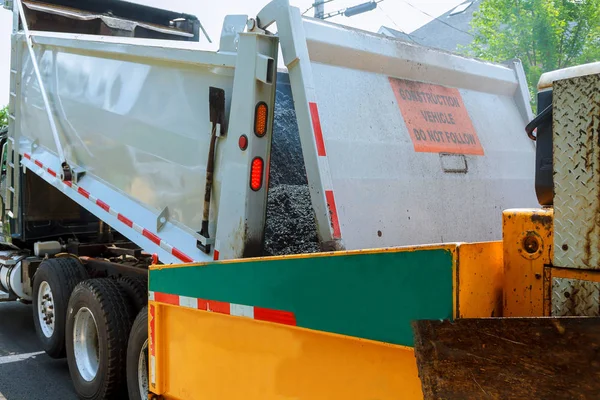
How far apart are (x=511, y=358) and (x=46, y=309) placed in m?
5.01

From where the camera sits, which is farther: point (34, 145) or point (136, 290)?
point (34, 145)

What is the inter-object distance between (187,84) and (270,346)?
1.80m

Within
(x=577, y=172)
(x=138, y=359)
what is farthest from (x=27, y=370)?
(x=577, y=172)

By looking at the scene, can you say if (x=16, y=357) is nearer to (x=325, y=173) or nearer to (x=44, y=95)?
(x=44, y=95)

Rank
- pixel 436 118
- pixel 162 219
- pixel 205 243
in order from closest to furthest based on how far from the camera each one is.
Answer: pixel 205 243 < pixel 436 118 < pixel 162 219

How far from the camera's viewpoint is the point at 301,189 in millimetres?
3203

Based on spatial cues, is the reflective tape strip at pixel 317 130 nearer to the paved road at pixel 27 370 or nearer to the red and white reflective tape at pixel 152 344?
the red and white reflective tape at pixel 152 344

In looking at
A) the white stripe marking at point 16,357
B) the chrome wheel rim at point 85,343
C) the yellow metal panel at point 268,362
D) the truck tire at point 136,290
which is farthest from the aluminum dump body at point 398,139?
the white stripe marking at point 16,357

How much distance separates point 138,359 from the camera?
12.2 ft

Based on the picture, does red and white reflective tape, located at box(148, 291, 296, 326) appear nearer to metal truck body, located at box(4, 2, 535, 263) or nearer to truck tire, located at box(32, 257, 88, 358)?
metal truck body, located at box(4, 2, 535, 263)

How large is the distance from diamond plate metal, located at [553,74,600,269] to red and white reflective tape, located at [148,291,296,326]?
3.30 feet

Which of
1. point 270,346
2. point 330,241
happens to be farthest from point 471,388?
point 330,241

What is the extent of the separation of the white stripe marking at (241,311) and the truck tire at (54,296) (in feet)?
9.98

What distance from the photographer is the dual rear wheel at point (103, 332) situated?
3.76 meters
